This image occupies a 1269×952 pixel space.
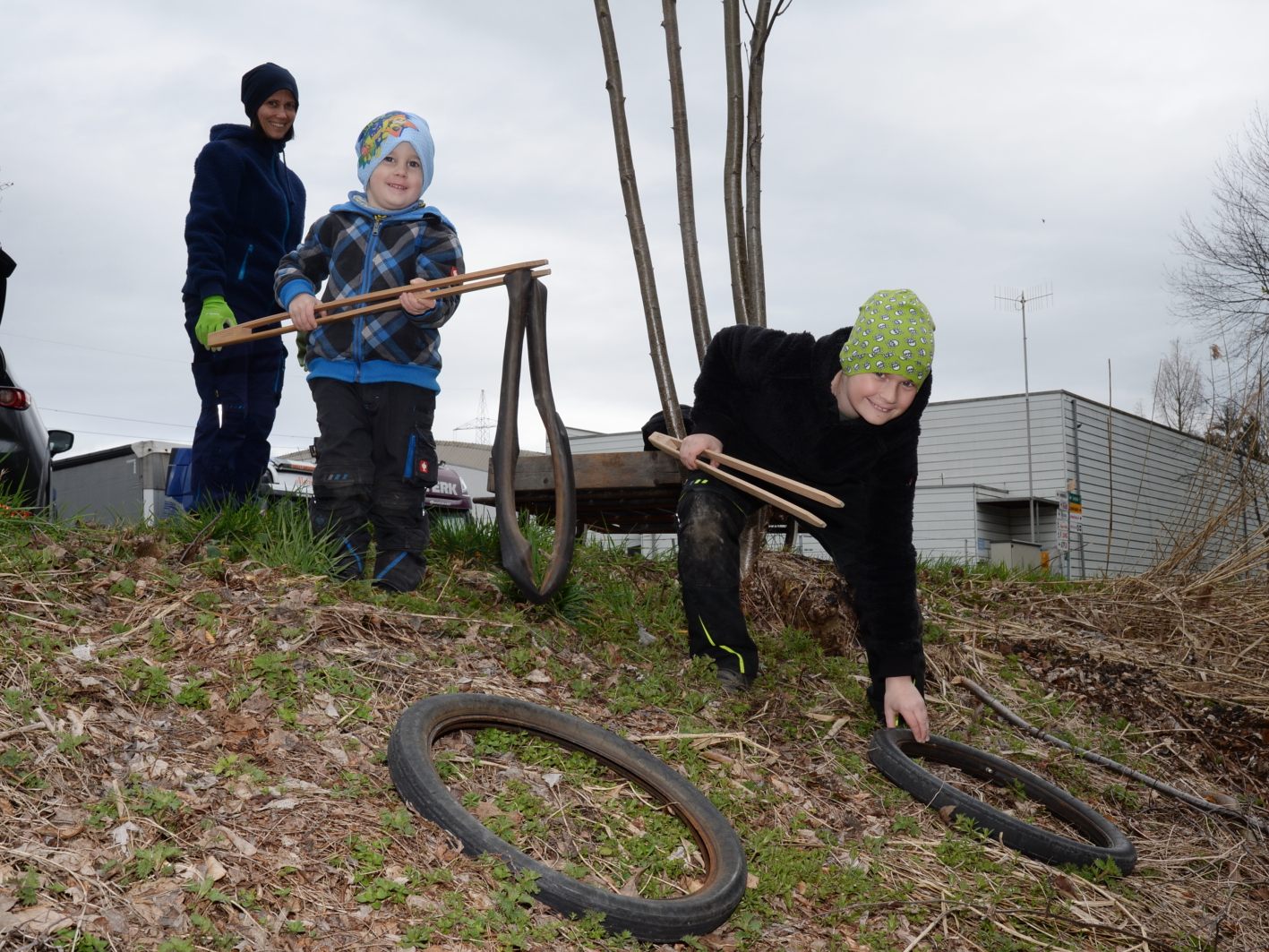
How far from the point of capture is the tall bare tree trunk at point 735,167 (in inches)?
235

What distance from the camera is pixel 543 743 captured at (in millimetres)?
3359

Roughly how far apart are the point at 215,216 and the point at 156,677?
8.28 ft

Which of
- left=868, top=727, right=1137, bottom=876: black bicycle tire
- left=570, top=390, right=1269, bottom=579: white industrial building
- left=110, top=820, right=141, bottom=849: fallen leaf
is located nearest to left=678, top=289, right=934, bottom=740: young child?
left=868, top=727, right=1137, bottom=876: black bicycle tire

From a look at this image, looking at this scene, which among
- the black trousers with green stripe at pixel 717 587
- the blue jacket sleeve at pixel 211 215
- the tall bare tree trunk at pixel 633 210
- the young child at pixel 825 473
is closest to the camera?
the young child at pixel 825 473

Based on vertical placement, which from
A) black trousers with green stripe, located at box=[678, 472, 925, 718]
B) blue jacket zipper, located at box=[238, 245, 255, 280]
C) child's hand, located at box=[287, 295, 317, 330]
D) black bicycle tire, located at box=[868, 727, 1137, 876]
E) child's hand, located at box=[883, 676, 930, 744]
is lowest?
black bicycle tire, located at box=[868, 727, 1137, 876]

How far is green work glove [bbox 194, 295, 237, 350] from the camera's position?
180 inches

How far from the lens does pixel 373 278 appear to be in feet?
14.2

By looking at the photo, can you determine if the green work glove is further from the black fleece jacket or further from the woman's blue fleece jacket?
the black fleece jacket

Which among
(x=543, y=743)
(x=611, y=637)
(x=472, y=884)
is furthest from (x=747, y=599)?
(x=472, y=884)

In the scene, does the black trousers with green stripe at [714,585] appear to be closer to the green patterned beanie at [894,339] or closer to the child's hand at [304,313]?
the green patterned beanie at [894,339]

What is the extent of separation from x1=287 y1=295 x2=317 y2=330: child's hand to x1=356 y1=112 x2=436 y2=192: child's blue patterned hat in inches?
25.9

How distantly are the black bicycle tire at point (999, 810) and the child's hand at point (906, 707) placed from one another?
0.17 ft

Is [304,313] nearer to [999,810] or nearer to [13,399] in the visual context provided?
[13,399]

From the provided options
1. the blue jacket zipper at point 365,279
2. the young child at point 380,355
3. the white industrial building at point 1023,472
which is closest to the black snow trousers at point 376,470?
the young child at point 380,355
